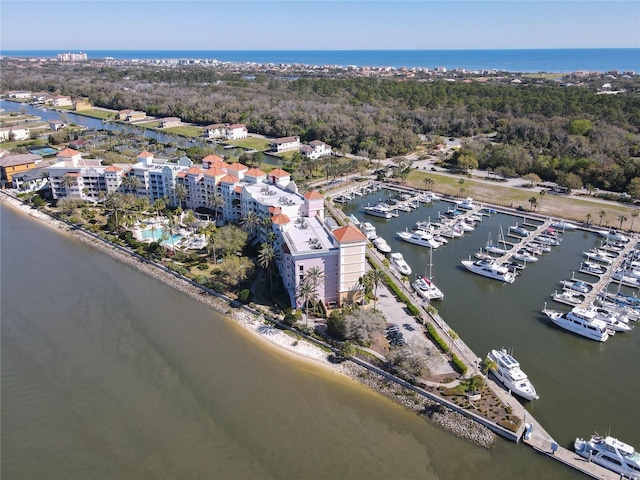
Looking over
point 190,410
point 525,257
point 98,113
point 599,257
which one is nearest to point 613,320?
point 525,257

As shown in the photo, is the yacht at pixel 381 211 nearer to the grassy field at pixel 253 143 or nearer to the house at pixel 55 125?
the grassy field at pixel 253 143

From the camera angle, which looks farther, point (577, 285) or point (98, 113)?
point (98, 113)

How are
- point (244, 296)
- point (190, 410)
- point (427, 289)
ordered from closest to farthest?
point (190, 410) → point (244, 296) → point (427, 289)

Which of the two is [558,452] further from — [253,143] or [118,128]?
[118,128]

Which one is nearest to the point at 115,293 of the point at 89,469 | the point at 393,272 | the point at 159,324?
the point at 159,324

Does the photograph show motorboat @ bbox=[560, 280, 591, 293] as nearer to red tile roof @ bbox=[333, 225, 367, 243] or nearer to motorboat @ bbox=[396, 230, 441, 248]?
motorboat @ bbox=[396, 230, 441, 248]
